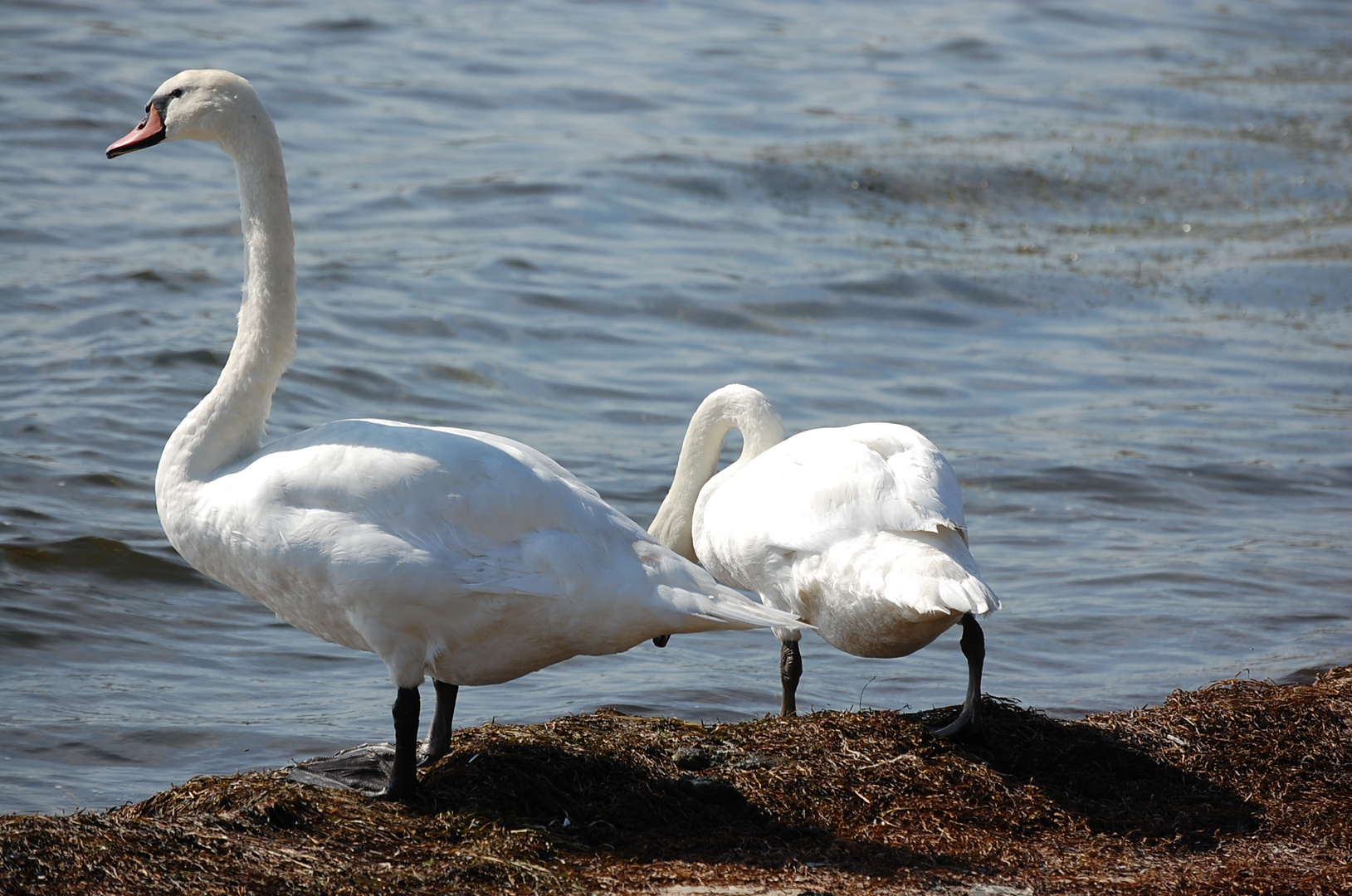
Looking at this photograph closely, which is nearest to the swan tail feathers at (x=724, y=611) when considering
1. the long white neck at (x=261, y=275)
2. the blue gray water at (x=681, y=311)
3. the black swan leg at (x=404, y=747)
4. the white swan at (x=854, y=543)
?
the white swan at (x=854, y=543)

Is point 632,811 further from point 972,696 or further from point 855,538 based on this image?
point 972,696

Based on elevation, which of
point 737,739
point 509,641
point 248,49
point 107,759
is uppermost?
point 248,49

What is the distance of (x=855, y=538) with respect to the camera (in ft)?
17.9

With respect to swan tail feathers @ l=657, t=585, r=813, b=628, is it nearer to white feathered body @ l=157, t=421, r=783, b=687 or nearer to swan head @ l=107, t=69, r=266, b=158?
white feathered body @ l=157, t=421, r=783, b=687

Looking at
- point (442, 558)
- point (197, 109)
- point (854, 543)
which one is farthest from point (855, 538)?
point (197, 109)

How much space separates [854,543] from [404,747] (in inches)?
67.6

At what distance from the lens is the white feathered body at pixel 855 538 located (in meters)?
5.10

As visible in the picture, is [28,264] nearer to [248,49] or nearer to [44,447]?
[44,447]

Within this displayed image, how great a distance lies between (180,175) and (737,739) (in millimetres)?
13061

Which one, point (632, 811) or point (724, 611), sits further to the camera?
point (632, 811)

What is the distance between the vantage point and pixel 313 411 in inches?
447

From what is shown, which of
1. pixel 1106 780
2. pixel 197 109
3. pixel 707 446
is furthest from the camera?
pixel 707 446

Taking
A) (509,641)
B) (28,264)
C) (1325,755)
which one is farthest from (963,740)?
(28,264)

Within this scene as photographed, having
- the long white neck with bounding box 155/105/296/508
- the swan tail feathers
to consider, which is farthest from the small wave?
the swan tail feathers
